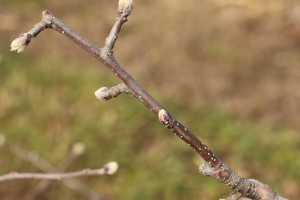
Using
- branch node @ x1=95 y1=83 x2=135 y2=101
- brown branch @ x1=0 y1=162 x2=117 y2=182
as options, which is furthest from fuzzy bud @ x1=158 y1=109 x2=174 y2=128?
brown branch @ x1=0 y1=162 x2=117 y2=182

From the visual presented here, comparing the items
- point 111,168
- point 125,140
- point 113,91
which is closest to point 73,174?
point 111,168

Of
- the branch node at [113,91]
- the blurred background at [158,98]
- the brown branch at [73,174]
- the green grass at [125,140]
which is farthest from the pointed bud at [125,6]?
the green grass at [125,140]

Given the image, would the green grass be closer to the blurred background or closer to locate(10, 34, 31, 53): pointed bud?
the blurred background

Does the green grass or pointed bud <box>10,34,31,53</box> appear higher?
the green grass

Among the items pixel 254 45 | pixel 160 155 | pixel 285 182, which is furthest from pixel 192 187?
pixel 254 45

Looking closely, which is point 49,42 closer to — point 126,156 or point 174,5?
point 174,5

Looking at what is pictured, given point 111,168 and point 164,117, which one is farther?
point 111,168

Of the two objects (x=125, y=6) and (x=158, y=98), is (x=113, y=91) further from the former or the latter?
(x=158, y=98)
